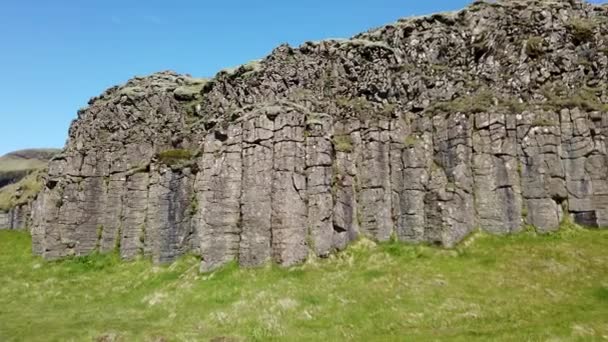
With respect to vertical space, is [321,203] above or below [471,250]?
above

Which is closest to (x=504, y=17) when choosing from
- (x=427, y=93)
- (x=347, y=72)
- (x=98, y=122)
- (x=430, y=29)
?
(x=430, y=29)

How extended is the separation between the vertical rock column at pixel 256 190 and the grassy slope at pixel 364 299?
2218 mm

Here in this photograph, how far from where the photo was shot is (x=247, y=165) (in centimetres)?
5378

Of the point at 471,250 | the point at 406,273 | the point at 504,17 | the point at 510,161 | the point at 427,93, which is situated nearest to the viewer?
the point at 406,273

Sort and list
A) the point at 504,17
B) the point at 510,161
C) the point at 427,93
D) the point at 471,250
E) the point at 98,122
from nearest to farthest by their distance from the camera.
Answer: the point at 471,250
the point at 510,161
the point at 427,93
the point at 504,17
the point at 98,122

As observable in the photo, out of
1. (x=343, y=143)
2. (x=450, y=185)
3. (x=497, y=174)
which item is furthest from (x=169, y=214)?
(x=497, y=174)

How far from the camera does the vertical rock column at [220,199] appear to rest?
170ft

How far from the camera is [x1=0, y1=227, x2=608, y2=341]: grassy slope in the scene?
3666 centimetres

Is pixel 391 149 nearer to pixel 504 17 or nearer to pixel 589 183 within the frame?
pixel 589 183

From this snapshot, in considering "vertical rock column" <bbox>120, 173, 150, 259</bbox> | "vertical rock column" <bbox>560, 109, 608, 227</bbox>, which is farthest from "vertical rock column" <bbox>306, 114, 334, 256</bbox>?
"vertical rock column" <bbox>560, 109, 608, 227</bbox>

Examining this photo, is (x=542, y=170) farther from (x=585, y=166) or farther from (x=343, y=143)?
(x=343, y=143)

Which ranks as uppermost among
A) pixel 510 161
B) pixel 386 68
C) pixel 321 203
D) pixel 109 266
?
pixel 386 68

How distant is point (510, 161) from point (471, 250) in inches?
459

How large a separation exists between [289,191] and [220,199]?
8.07 metres
